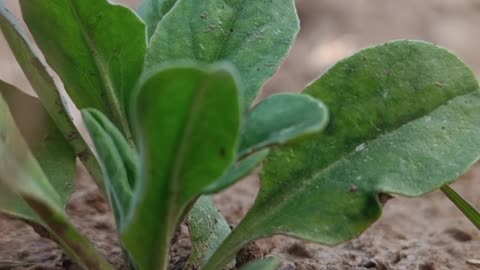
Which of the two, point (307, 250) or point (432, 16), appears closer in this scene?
point (307, 250)

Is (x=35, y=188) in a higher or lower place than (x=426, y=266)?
higher

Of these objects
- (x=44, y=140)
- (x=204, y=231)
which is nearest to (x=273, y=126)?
(x=204, y=231)

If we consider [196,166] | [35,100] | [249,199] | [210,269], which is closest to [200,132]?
[196,166]

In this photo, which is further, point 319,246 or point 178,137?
point 319,246

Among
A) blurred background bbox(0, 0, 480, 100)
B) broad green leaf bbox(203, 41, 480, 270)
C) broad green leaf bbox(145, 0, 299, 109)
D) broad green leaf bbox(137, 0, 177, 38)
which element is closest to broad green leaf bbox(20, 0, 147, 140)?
broad green leaf bbox(145, 0, 299, 109)

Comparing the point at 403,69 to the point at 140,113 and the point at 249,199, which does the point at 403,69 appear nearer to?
the point at 140,113

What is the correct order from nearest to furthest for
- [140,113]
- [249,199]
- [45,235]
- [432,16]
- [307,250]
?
1. [140,113]
2. [45,235]
3. [307,250]
4. [249,199]
5. [432,16]

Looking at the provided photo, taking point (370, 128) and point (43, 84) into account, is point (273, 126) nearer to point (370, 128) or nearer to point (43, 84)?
point (370, 128)
